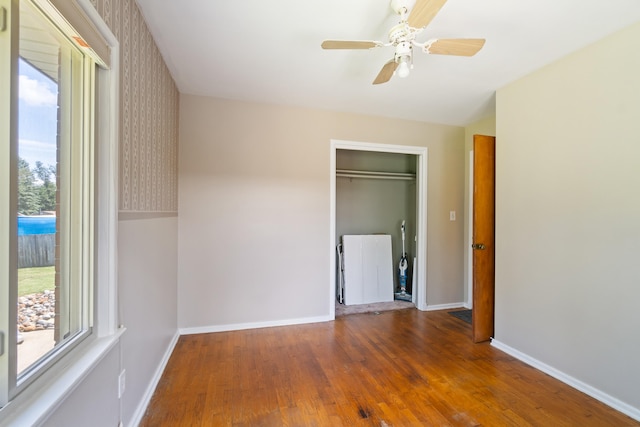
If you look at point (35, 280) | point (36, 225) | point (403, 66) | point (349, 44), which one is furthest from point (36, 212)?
point (403, 66)

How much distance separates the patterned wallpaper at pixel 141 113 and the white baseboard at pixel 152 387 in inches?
46.0

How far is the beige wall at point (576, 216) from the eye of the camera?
163 cm

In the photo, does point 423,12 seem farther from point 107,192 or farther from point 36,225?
point 36,225

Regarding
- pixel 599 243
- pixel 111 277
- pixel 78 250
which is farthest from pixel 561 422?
pixel 78 250

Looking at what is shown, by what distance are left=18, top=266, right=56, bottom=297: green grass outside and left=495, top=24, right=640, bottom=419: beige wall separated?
298 cm

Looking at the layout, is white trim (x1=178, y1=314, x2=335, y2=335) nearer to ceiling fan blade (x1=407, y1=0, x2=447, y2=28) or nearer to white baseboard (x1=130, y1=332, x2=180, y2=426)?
white baseboard (x1=130, y1=332, x2=180, y2=426)

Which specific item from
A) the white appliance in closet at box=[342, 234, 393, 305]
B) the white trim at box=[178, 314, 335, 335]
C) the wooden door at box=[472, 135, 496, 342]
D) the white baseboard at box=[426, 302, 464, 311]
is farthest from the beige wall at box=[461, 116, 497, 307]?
the white trim at box=[178, 314, 335, 335]

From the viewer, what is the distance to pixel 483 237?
8.38ft

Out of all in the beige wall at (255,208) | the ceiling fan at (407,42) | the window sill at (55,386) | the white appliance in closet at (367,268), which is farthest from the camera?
the white appliance in closet at (367,268)

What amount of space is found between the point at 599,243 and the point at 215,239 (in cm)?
312

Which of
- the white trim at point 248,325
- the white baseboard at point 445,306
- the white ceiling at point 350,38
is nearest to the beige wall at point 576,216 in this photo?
the white ceiling at point 350,38

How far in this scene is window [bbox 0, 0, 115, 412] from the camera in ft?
2.46

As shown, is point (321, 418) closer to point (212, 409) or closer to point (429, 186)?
point (212, 409)

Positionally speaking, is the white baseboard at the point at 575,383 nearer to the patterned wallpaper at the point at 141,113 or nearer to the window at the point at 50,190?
the window at the point at 50,190
